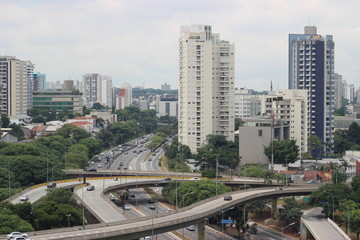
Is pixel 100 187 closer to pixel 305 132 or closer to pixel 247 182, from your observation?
pixel 247 182

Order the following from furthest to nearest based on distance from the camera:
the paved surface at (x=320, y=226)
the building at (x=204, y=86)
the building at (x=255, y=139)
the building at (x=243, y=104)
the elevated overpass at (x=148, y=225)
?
the building at (x=243, y=104)
the building at (x=204, y=86)
the building at (x=255, y=139)
the paved surface at (x=320, y=226)
the elevated overpass at (x=148, y=225)

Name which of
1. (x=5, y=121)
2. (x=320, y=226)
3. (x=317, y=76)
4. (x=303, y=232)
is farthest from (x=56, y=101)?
(x=320, y=226)

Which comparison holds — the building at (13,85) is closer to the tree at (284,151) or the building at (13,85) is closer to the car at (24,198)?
the tree at (284,151)

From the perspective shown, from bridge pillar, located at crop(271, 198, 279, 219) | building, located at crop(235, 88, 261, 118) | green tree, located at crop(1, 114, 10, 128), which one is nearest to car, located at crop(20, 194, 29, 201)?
bridge pillar, located at crop(271, 198, 279, 219)

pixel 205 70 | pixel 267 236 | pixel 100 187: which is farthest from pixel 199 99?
pixel 267 236

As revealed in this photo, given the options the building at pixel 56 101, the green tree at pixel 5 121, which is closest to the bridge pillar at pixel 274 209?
the green tree at pixel 5 121

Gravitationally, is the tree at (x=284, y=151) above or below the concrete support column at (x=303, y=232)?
above
